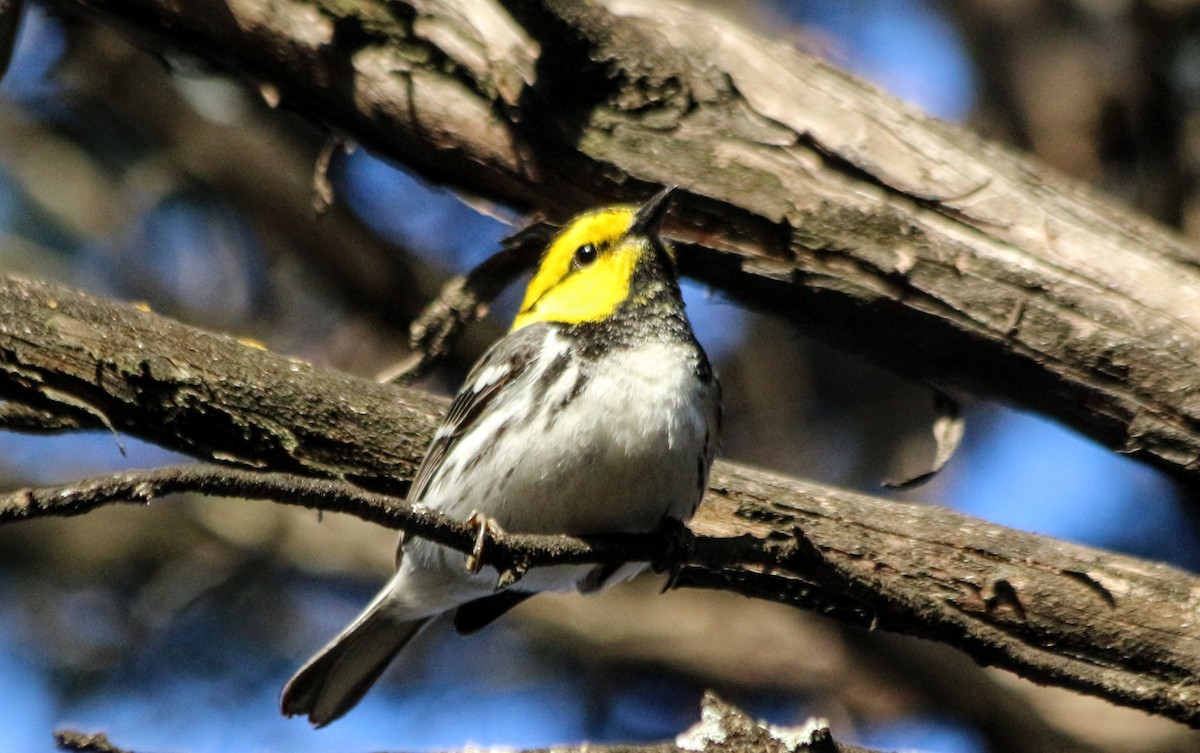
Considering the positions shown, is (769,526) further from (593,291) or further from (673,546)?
(593,291)

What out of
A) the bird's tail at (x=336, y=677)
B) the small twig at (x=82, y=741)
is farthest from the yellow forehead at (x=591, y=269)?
the small twig at (x=82, y=741)

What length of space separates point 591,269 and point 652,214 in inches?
13.7

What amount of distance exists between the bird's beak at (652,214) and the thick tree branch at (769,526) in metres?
0.84

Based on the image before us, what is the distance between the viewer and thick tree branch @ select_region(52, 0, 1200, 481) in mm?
4469

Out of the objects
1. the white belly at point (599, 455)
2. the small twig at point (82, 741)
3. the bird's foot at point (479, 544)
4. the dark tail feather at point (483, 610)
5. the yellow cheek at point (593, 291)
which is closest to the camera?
the small twig at point (82, 741)

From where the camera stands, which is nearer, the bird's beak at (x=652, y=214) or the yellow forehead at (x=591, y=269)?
the bird's beak at (x=652, y=214)

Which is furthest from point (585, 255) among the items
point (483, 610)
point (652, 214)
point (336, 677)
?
point (336, 677)

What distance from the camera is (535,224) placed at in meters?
4.65

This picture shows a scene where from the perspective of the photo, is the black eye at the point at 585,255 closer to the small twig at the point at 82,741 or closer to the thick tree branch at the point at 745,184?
the thick tree branch at the point at 745,184

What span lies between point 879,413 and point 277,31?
5.57m

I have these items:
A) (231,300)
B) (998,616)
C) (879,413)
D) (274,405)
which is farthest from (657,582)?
(274,405)

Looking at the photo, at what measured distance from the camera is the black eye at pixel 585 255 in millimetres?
4477

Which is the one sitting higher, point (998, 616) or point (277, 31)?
point (277, 31)

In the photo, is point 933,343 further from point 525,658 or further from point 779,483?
point 525,658
